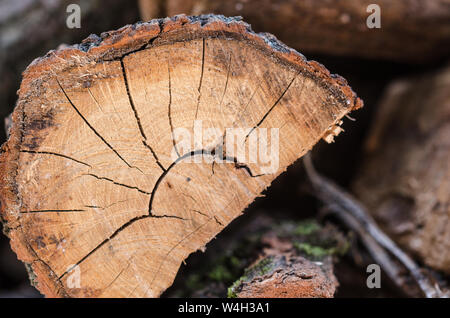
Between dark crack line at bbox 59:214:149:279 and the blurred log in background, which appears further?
the blurred log in background

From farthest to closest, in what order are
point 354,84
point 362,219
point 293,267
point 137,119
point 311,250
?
1. point 354,84
2. point 362,219
3. point 311,250
4. point 293,267
5. point 137,119

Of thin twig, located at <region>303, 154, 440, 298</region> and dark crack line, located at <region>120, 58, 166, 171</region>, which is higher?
dark crack line, located at <region>120, 58, 166, 171</region>

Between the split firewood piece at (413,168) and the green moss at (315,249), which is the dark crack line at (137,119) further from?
the split firewood piece at (413,168)

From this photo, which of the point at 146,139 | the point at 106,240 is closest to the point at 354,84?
the point at 146,139

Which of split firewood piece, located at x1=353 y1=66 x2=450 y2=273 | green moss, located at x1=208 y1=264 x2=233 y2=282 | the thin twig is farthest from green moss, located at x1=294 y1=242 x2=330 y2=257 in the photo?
split firewood piece, located at x1=353 y1=66 x2=450 y2=273

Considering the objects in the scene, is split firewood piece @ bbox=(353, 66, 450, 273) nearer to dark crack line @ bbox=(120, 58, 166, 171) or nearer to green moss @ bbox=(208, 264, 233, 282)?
green moss @ bbox=(208, 264, 233, 282)

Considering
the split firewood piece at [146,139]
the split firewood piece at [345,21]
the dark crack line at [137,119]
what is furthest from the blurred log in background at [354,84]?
the dark crack line at [137,119]

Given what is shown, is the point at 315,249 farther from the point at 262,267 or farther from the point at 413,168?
the point at 413,168
